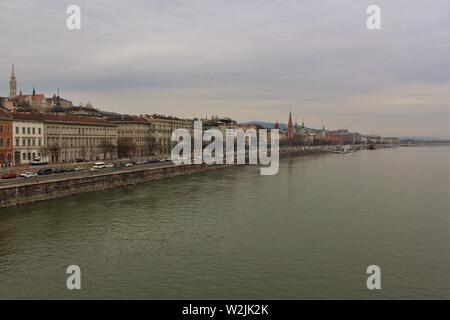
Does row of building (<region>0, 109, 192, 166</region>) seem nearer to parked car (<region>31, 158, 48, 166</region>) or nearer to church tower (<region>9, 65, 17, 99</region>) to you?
parked car (<region>31, 158, 48, 166</region>)

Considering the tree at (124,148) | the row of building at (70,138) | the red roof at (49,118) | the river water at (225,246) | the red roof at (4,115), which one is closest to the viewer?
the river water at (225,246)

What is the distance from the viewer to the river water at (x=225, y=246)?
11.7 metres

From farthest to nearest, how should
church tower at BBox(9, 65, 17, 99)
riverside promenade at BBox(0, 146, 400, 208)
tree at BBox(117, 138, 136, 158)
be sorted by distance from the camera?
church tower at BBox(9, 65, 17, 99) → tree at BBox(117, 138, 136, 158) → riverside promenade at BBox(0, 146, 400, 208)

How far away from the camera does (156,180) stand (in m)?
36.2

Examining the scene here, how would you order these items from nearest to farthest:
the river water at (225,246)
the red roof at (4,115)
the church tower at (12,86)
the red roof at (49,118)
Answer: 1. the river water at (225,246)
2. the red roof at (4,115)
3. the red roof at (49,118)
4. the church tower at (12,86)

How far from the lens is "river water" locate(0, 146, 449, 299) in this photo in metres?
11.7

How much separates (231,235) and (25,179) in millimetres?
13993

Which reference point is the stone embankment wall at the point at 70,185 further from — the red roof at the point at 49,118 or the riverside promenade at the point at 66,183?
the red roof at the point at 49,118

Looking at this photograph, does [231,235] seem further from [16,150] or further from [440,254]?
[16,150]

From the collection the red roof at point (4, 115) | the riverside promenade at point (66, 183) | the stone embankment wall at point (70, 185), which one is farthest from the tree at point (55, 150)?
the stone embankment wall at point (70, 185)

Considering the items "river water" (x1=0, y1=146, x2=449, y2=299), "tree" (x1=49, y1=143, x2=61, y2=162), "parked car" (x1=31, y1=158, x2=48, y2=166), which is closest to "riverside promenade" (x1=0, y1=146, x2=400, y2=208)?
"river water" (x1=0, y1=146, x2=449, y2=299)

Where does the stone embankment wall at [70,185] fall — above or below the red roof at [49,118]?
below

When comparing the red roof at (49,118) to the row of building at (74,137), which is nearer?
the row of building at (74,137)

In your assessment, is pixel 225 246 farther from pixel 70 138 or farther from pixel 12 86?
pixel 12 86
